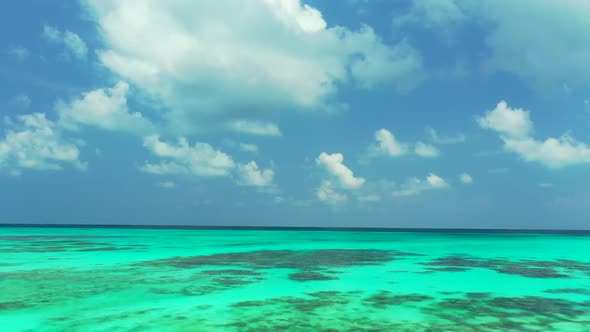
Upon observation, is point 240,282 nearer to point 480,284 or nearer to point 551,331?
point 480,284

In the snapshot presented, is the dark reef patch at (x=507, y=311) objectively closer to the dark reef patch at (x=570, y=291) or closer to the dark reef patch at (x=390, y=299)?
the dark reef patch at (x=390, y=299)

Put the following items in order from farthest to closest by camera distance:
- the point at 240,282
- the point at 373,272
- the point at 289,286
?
the point at 373,272, the point at 240,282, the point at 289,286

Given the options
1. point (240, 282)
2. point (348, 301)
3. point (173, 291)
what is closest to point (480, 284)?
point (348, 301)

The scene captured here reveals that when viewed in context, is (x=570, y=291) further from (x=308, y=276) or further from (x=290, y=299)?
(x=290, y=299)

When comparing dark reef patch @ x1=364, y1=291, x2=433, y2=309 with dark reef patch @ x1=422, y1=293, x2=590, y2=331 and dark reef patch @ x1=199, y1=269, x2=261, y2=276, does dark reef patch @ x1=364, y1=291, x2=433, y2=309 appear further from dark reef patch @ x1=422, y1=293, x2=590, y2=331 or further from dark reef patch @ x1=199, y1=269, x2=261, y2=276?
dark reef patch @ x1=199, y1=269, x2=261, y2=276

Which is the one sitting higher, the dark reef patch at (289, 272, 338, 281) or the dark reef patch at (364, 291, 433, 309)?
the dark reef patch at (364, 291, 433, 309)

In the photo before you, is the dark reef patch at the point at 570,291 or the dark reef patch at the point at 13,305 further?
the dark reef patch at the point at 570,291

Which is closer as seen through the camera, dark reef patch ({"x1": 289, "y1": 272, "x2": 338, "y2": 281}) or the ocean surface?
the ocean surface

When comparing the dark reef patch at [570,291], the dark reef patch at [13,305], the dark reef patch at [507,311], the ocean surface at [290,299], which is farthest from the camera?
the dark reef patch at [570,291]

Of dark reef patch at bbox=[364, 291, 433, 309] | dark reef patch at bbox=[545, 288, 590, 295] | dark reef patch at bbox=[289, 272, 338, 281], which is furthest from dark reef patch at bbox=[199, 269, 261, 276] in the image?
dark reef patch at bbox=[545, 288, 590, 295]

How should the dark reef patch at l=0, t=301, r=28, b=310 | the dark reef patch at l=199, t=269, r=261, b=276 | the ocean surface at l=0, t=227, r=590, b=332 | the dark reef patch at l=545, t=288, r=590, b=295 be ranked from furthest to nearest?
the dark reef patch at l=199, t=269, r=261, b=276 → the dark reef patch at l=545, t=288, r=590, b=295 → the dark reef patch at l=0, t=301, r=28, b=310 → the ocean surface at l=0, t=227, r=590, b=332

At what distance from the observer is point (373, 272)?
57.4ft

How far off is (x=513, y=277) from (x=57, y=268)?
1996cm

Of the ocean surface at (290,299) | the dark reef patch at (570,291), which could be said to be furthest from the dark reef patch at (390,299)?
the dark reef patch at (570,291)
